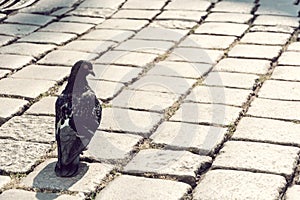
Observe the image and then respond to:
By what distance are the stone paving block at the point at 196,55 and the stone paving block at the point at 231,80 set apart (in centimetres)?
29

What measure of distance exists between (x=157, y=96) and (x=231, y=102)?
0.51 meters

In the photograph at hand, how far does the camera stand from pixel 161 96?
16.0ft

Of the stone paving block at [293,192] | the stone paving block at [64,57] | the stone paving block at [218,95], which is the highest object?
the stone paving block at [293,192]

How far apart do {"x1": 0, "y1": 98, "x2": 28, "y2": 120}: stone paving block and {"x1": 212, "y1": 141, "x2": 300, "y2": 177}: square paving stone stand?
1.42 metres

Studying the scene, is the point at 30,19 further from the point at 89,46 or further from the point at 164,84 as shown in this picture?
the point at 164,84

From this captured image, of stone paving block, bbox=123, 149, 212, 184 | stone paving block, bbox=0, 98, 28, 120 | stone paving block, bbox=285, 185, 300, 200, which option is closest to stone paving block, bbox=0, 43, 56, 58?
stone paving block, bbox=0, 98, 28, 120

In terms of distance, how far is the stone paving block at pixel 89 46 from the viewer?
5.78 metres

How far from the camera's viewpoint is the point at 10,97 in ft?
16.0

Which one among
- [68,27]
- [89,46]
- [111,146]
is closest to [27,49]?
[89,46]

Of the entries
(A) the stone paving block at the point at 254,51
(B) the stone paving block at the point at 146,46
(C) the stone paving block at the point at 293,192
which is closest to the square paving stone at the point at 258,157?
(C) the stone paving block at the point at 293,192

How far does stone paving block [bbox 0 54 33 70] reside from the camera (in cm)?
544

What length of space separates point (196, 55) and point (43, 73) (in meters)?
1.21

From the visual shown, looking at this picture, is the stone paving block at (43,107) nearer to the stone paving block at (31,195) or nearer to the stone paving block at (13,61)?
the stone paving block at (13,61)

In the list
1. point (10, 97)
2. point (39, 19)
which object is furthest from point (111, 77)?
point (39, 19)
